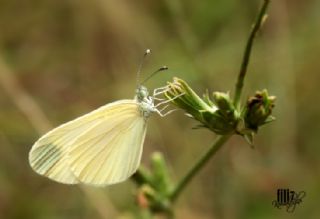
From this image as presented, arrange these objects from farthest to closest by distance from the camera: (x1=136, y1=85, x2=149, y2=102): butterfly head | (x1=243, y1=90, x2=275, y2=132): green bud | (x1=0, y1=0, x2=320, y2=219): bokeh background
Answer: (x1=0, y1=0, x2=320, y2=219): bokeh background → (x1=136, y1=85, x2=149, y2=102): butterfly head → (x1=243, y1=90, x2=275, y2=132): green bud

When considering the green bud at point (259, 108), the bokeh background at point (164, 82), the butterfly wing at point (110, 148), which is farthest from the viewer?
the bokeh background at point (164, 82)

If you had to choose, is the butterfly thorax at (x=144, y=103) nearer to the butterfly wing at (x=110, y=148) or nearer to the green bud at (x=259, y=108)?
the butterfly wing at (x=110, y=148)

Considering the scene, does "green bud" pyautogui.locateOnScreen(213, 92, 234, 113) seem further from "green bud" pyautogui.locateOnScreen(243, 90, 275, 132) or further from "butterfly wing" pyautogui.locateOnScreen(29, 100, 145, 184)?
"butterfly wing" pyautogui.locateOnScreen(29, 100, 145, 184)

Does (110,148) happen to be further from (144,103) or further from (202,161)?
(202,161)

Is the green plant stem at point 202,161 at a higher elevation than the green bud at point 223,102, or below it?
below

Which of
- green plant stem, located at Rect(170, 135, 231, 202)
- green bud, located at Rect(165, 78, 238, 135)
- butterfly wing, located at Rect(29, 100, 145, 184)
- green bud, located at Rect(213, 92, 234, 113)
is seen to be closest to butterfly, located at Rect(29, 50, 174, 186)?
butterfly wing, located at Rect(29, 100, 145, 184)

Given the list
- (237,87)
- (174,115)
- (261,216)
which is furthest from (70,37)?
(237,87)

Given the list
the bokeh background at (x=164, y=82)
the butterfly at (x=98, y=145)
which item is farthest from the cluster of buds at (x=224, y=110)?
the bokeh background at (x=164, y=82)
